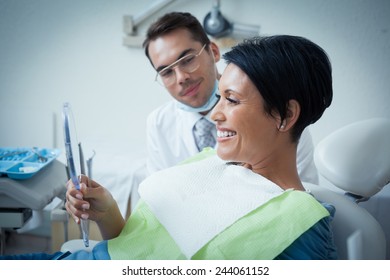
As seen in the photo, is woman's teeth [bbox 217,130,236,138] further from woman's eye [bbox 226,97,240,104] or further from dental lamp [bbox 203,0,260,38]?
dental lamp [bbox 203,0,260,38]

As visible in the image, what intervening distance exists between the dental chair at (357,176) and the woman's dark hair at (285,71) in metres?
0.13

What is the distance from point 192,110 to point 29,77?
494 millimetres

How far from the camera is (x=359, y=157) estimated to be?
0.81m

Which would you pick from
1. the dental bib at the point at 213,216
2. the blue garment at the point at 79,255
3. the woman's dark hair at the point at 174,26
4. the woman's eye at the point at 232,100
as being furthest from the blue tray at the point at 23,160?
the woman's eye at the point at 232,100

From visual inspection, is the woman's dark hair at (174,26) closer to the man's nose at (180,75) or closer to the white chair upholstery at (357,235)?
the man's nose at (180,75)

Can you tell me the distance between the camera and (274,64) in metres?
0.74

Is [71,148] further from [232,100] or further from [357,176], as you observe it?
[357,176]

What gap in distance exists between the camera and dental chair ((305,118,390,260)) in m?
0.77

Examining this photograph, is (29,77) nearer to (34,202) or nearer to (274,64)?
(34,202)

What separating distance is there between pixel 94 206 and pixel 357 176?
58 centimetres

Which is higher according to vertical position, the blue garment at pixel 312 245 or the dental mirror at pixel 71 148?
the dental mirror at pixel 71 148

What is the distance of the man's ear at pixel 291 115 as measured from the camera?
0.77 meters

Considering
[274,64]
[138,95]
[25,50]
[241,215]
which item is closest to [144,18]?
[138,95]

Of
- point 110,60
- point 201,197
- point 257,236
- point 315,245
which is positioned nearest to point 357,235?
point 315,245
